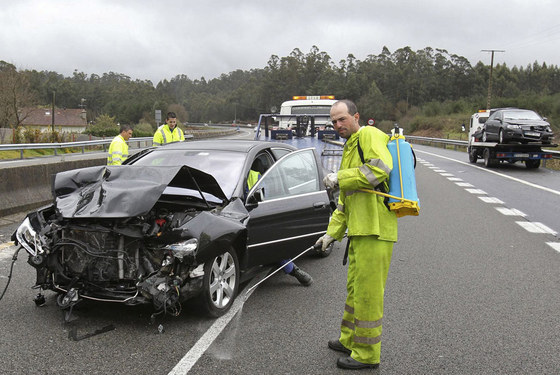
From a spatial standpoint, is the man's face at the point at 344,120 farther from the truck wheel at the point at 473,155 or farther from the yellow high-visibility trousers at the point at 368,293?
the truck wheel at the point at 473,155

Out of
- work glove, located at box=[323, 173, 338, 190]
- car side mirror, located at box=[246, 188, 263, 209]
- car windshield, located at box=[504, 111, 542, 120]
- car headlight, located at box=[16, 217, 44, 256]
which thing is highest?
car windshield, located at box=[504, 111, 542, 120]

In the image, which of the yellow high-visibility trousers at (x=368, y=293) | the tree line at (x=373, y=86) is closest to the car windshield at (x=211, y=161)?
the yellow high-visibility trousers at (x=368, y=293)

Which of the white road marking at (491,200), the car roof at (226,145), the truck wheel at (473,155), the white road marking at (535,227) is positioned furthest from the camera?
the truck wheel at (473,155)

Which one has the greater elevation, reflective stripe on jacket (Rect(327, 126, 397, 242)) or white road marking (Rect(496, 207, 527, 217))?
reflective stripe on jacket (Rect(327, 126, 397, 242))

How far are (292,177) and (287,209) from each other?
59 centimetres

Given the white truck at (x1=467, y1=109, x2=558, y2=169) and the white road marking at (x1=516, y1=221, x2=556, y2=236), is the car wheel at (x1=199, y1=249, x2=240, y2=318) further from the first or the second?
the white truck at (x1=467, y1=109, x2=558, y2=169)

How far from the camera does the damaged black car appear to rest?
170 inches

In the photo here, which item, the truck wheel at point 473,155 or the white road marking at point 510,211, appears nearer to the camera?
the white road marking at point 510,211

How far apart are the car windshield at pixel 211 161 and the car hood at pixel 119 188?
0.44m

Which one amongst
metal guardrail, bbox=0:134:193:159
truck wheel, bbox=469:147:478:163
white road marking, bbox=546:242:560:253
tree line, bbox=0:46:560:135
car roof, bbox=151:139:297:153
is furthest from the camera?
tree line, bbox=0:46:560:135

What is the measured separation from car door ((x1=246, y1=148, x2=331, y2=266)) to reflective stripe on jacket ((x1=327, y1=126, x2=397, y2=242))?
1526mm

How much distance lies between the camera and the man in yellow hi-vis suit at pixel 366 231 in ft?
12.4

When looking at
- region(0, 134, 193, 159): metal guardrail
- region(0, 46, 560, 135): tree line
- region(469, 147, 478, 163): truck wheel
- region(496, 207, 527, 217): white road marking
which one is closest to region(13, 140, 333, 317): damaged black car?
region(496, 207, 527, 217): white road marking

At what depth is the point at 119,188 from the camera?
465cm
